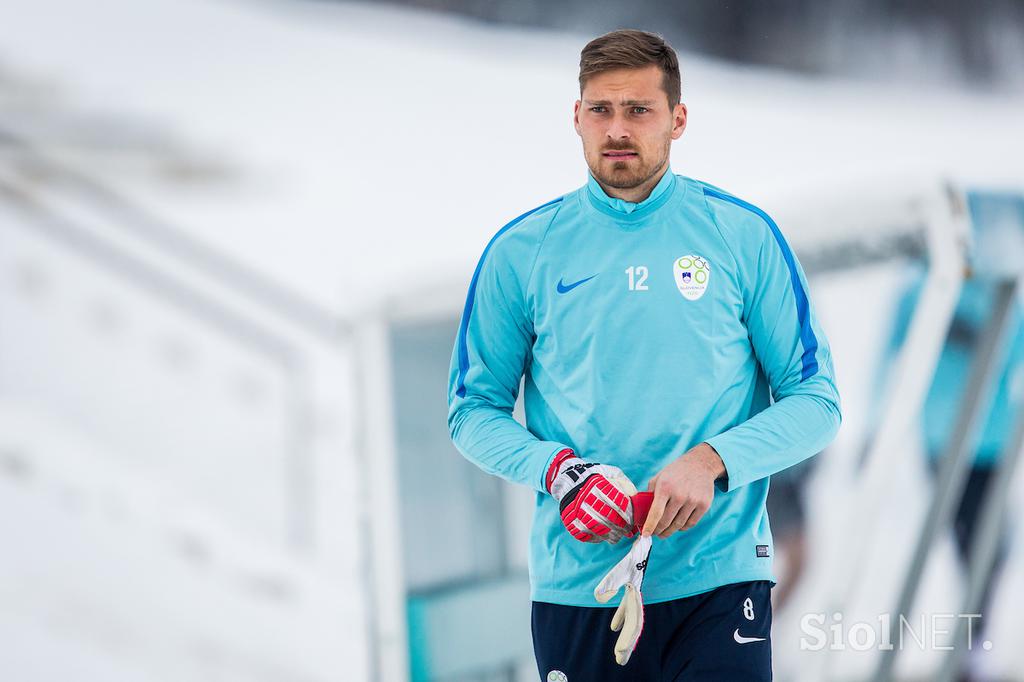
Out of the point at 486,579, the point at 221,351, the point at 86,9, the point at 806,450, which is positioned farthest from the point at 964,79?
the point at 86,9

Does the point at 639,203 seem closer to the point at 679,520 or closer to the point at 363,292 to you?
the point at 679,520

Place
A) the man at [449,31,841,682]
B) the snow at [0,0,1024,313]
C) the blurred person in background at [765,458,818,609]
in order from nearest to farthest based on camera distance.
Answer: the man at [449,31,841,682] → the blurred person in background at [765,458,818,609] → the snow at [0,0,1024,313]

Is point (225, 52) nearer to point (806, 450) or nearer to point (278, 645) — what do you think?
point (278, 645)

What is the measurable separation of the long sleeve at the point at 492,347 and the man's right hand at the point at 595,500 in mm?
147

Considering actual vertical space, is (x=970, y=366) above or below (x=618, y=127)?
below

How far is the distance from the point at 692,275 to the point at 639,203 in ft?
0.35

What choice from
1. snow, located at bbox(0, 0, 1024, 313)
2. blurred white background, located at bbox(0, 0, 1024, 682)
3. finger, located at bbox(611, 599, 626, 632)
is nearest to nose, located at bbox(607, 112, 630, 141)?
finger, located at bbox(611, 599, 626, 632)

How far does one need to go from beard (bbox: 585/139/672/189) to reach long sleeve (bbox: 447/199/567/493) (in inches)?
4.6

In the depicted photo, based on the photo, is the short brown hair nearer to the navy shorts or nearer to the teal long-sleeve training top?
the teal long-sleeve training top

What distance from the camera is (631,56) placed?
1.11 meters

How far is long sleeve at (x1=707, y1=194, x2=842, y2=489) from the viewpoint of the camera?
44.0 inches

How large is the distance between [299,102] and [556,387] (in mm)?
4880

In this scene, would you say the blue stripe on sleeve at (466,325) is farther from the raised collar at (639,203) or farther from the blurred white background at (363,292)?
the blurred white background at (363,292)

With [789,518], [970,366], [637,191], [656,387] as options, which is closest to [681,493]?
[656,387]
